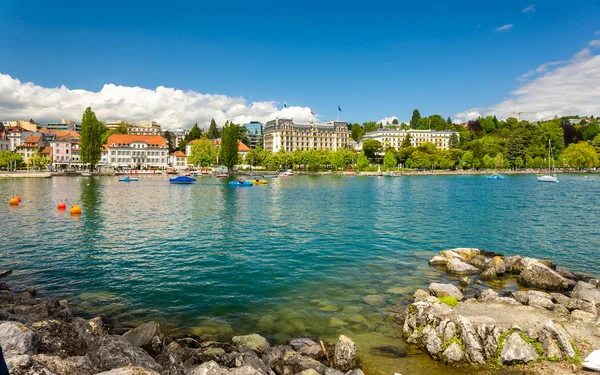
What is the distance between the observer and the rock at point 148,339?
31.3 feet

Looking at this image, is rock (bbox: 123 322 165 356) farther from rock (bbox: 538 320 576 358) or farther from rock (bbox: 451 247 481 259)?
rock (bbox: 451 247 481 259)

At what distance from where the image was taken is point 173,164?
166m

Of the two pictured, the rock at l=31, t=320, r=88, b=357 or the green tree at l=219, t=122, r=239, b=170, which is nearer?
the rock at l=31, t=320, r=88, b=357

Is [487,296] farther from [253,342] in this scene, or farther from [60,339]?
[60,339]

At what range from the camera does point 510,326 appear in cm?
1044

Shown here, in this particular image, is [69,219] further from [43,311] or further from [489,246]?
[489,246]

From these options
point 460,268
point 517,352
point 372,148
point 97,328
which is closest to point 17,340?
point 97,328

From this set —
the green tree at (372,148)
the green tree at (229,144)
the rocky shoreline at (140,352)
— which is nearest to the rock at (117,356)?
the rocky shoreline at (140,352)

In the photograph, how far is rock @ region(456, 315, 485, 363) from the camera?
9820mm

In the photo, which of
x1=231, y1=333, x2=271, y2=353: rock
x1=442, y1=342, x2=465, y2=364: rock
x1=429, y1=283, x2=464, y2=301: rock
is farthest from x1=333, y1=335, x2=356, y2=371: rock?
x1=429, y1=283, x2=464, y2=301: rock

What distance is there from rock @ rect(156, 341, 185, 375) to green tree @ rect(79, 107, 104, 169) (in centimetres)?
11920

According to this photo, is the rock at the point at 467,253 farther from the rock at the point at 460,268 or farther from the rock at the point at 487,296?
the rock at the point at 487,296

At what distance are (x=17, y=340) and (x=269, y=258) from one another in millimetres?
14468

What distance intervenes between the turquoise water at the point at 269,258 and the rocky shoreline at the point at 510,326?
2.60 ft
